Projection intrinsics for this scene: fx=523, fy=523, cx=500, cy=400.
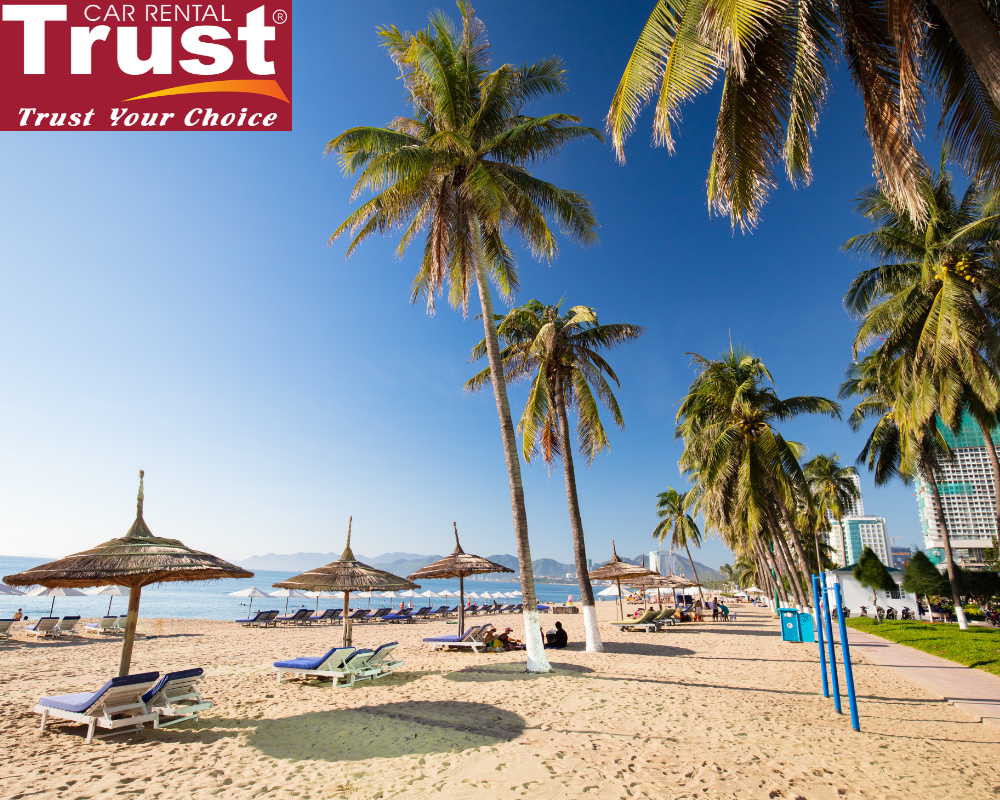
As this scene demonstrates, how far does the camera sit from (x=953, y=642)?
1496 cm

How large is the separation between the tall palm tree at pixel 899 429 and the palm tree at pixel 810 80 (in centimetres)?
1044

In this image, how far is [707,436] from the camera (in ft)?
67.7

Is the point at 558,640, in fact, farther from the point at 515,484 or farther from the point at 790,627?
the point at 790,627

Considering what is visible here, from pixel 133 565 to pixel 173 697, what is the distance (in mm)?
1824

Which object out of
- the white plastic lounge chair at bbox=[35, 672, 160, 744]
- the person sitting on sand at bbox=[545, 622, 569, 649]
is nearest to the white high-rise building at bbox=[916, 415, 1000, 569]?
the person sitting on sand at bbox=[545, 622, 569, 649]

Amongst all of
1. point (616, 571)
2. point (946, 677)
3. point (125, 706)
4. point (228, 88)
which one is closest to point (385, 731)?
point (125, 706)

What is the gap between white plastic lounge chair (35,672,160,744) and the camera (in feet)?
20.1

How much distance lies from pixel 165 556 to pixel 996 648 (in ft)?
62.1

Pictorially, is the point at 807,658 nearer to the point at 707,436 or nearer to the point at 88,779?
the point at 707,436

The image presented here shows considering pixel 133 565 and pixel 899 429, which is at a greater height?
pixel 899 429

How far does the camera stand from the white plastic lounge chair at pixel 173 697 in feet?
21.1

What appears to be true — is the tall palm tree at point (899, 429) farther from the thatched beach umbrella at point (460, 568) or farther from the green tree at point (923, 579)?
the thatched beach umbrella at point (460, 568)

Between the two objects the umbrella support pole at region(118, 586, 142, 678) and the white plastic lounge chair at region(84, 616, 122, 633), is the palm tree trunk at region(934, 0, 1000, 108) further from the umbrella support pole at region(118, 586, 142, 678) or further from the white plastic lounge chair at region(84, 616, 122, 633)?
the white plastic lounge chair at region(84, 616, 122, 633)

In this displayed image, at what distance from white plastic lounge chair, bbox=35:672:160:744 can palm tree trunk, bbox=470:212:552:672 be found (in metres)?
5.96
